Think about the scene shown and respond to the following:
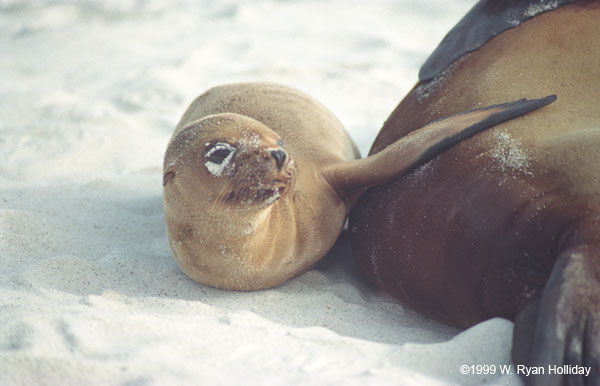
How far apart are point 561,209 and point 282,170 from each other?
911mm

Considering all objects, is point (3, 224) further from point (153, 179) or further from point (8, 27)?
point (8, 27)

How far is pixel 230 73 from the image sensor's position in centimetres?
551

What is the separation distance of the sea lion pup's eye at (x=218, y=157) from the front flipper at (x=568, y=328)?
1089 millimetres

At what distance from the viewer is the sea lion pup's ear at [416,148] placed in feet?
8.59

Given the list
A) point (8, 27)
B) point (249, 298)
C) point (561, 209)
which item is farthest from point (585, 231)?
point (8, 27)

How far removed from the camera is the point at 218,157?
7.95ft

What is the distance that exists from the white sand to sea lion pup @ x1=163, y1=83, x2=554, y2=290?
0.54 ft

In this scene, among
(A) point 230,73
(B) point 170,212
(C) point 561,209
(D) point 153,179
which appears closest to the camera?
(C) point 561,209

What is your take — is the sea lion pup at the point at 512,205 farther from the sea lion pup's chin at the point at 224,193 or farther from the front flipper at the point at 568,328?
the sea lion pup's chin at the point at 224,193

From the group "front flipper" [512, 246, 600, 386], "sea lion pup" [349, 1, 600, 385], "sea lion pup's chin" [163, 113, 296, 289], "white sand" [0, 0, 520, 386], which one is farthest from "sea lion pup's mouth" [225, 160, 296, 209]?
"front flipper" [512, 246, 600, 386]

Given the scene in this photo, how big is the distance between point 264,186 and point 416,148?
0.66m

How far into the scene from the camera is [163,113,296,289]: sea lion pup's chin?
2.41 metres

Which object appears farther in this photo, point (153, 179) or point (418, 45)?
point (418, 45)

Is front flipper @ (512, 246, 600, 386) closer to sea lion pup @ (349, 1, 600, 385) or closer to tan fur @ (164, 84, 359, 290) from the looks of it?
sea lion pup @ (349, 1, 600, 385)
